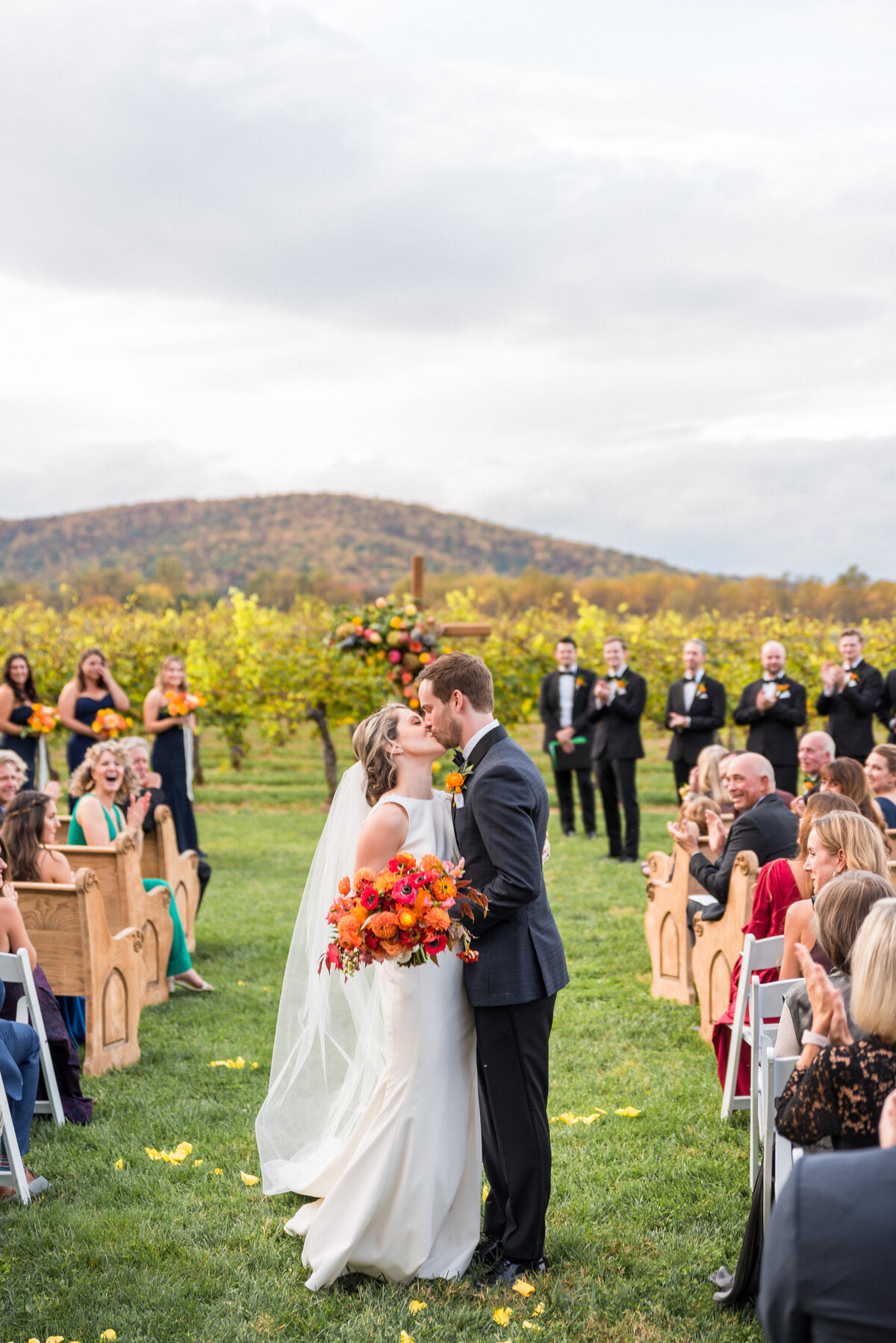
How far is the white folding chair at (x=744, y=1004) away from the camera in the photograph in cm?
453

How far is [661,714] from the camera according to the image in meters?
17.6

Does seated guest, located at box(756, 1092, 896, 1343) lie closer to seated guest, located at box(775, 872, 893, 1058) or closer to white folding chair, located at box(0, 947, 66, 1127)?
seated guest, located at box(775, 872, 893, 1058)

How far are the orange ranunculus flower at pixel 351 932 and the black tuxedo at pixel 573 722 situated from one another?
8918 millimetres

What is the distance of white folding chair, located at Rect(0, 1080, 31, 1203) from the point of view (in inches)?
158

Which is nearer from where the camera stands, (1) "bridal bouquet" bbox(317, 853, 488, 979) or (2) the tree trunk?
(1) "bridal bouquet" bbox(317, 853, 488, 979)

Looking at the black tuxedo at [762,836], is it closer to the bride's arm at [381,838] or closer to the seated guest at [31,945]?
the bride's arm at [381,838]

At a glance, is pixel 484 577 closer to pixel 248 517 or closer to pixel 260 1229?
pixel 248 517

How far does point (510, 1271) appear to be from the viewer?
368 centimetres

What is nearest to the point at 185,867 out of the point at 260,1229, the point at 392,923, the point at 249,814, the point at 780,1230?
the point at 260,1229

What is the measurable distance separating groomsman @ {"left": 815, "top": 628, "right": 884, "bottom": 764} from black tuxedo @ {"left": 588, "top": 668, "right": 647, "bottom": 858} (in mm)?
1986

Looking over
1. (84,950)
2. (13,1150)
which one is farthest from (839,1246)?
(84,950)

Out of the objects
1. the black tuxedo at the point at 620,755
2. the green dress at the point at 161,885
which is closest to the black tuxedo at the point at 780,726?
the black tuxedo at the point at 620,755

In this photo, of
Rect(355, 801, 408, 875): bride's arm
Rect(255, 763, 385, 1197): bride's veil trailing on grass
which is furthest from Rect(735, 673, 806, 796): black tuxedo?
Rect(355, 801, 408, 875): bride's arm

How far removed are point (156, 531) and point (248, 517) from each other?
29.5ft
